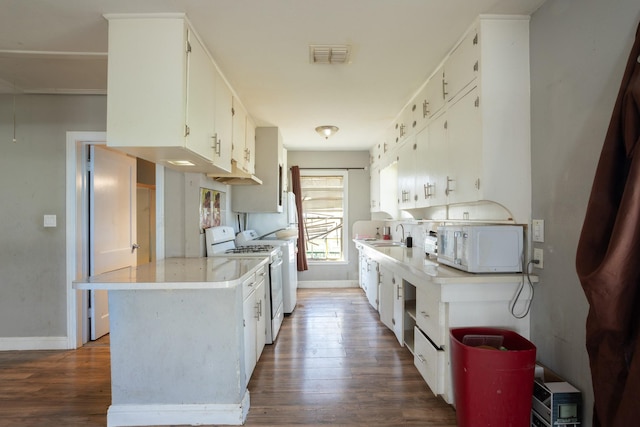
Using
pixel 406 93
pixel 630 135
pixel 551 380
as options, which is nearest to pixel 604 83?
pixel 630 135

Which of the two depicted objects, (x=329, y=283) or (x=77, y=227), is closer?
(x=77, y=227)

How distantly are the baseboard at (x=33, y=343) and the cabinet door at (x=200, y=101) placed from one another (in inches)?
92.5

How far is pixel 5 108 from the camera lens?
10.2 feet

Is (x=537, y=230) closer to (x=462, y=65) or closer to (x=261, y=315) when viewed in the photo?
(x=462, y=65)

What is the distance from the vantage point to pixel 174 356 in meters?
1.93

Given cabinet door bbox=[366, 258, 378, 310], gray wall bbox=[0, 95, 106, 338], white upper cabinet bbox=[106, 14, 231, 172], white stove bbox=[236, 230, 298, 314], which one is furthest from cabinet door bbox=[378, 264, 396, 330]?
gray wall bbox=[0, 95, 106, 338]

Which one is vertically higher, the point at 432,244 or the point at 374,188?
the point at 374,188

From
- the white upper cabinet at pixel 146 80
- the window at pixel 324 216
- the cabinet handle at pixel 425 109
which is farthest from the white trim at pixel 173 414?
the window at pixel 324 216

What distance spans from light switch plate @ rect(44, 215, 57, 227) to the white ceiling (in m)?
1.17

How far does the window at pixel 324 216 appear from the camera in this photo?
5844mm

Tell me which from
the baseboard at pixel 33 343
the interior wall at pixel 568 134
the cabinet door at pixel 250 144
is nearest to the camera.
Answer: the interior wall at pixel 568 134

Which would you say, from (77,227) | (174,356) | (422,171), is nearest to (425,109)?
(422,171)

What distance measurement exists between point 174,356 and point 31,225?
2277 millimetres

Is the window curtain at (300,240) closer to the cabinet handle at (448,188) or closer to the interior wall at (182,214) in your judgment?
the interior wall at (182,214)
